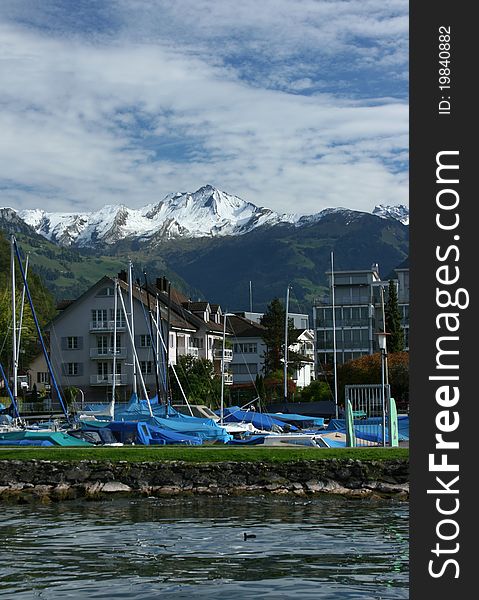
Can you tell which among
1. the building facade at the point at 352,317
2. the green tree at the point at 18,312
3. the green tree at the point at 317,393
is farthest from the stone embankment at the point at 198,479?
the building facade at the point at 352,317

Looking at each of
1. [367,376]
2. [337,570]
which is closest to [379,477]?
[337,570]

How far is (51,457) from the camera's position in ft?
134

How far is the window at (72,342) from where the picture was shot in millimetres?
111625

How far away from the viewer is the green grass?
39688 millimetres

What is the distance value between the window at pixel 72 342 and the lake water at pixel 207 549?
7620 centimetres

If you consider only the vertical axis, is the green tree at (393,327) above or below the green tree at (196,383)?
above

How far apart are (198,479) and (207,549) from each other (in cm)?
1377

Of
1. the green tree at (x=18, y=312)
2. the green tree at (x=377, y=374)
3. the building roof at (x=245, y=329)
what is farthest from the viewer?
the building roof at (x=245, y=329)

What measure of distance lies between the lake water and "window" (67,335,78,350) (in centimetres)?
7620

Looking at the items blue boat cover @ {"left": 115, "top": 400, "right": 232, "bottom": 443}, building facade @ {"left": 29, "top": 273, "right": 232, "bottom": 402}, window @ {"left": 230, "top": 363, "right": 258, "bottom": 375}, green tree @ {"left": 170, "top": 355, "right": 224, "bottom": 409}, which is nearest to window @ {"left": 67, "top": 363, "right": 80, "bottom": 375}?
building facade @ {"left": 29, "top": 273, "right": 232, "bottom": 402}

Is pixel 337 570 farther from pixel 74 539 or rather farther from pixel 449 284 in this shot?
pixel 449 284

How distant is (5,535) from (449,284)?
2121 cm

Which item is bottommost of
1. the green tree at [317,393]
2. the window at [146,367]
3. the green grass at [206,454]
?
the green grass at [206,454]

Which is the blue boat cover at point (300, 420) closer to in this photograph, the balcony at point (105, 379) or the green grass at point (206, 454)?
the green grass at point (206, 454)
